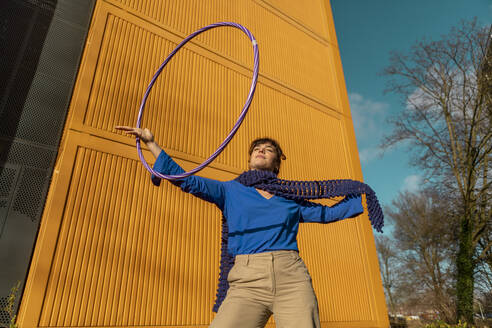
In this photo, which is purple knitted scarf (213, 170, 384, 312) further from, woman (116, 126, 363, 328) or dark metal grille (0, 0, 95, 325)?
dark metal grille (0, 0, 95, 325)

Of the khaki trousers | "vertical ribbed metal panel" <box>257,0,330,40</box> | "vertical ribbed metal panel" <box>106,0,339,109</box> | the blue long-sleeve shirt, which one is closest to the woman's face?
the blue long-sleeve shirt

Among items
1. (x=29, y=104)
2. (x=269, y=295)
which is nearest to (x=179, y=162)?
(x=29, y=104)

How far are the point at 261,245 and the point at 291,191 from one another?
54 centimetres

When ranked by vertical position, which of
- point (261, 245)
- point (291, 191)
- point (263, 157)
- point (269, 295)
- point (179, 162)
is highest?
point (179, 162)

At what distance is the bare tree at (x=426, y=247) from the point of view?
15.9 meters

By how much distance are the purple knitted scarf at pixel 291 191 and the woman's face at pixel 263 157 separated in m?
0.10

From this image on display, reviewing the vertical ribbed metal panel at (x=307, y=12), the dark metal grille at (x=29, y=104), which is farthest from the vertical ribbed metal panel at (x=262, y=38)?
the dark metal grille at (x=29, y=104)

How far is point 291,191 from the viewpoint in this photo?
2350 millimetres

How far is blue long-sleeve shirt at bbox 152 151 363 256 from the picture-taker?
2.03 m

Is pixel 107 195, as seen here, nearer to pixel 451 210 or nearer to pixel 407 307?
pixel 451 210

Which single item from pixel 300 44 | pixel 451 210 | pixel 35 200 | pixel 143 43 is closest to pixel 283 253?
pixel 35 200

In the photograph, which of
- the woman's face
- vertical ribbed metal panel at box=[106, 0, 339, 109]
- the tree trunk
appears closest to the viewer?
the woman's face

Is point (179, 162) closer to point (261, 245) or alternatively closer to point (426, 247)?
point (261, 245)

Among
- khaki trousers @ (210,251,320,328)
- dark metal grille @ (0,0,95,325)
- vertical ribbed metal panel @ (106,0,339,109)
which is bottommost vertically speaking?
khaki trousers @ (210,251,320,328)
